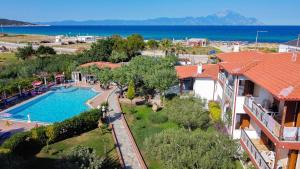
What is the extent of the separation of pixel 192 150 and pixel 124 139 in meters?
10.7

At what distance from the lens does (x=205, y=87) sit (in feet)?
101

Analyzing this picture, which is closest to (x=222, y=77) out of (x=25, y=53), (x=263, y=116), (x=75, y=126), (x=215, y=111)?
(x=215, y=111)

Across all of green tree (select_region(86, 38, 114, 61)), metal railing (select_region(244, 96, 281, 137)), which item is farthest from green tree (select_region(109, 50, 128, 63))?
metal railing (select_region(244, 96, 281, 137))

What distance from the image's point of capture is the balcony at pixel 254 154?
14.9 m

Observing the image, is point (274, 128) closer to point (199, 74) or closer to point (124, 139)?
point (124, 139)

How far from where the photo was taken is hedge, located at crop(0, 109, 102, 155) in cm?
1953

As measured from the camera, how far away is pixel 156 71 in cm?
2995

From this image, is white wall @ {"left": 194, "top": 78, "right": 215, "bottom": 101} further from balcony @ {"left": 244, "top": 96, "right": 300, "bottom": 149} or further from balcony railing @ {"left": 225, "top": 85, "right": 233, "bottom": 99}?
balcony @ {"left": 244, "top": 96, "right": 300, "bottom": 149}

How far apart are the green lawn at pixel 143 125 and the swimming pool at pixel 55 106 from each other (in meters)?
6.56

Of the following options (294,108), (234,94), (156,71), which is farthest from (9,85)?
(294,108)

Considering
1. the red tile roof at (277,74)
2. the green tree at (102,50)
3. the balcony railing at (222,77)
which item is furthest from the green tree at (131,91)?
the green tree at (102,50)

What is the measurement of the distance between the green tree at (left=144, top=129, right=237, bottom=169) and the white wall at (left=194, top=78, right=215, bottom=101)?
16.5 meters

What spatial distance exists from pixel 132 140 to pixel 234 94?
8862 millimetres

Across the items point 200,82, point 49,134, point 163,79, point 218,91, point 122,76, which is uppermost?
point 163,79
